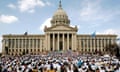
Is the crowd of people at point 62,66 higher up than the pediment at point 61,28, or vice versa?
the pediment at point 61,28

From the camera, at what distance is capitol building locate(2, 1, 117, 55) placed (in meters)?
111

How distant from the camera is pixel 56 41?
113 metres

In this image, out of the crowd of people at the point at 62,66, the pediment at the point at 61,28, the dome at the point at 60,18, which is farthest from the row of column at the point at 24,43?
the crowd of people at the point at 62,66

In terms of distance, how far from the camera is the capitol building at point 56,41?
111 m

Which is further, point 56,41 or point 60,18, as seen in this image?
point 60,18

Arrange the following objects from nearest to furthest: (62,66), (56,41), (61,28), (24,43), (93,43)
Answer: (62,66), (61,28), (56,41), (93,43), (24,43)

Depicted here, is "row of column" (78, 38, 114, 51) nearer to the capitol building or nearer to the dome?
the capitol building

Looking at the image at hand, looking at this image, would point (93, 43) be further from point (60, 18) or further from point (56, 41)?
point (60, 18)

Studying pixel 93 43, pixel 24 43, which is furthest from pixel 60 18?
pixel 24 43

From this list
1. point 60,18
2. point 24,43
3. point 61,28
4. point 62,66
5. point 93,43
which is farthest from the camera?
point 60,18

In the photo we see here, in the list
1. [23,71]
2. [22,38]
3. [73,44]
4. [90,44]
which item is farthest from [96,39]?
[23,71]

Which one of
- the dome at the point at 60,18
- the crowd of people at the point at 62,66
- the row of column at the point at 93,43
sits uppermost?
the dome at the point at 60,18

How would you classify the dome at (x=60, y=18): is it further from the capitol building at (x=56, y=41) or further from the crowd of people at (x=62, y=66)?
the crowd of people at (x=62, y=66)

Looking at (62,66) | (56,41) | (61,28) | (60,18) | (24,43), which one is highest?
(60,18)
